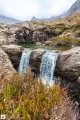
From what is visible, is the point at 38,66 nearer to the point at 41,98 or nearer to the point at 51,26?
the point at 41,98

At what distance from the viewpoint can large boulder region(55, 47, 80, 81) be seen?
573 inches

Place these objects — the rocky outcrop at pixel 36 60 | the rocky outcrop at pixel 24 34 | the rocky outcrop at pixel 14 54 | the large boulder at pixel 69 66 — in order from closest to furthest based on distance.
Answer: the large boulder at pixel 69 66, the rocky outcrop at pixel 36 60, the rocky outcrop at pixel 14 54, the rocky outcrop at pixel 24 34

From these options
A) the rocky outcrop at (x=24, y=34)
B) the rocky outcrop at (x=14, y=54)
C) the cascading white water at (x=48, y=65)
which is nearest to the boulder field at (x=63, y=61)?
the rocky outcrop at (x=14, y=54)

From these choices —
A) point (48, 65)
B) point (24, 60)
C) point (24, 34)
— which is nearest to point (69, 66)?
point (48, 65)

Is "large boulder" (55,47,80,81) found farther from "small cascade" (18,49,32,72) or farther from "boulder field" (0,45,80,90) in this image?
"small cascade" (18,49,32,72)

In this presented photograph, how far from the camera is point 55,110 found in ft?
14.8

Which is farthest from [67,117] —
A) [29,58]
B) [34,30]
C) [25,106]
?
[34,30]

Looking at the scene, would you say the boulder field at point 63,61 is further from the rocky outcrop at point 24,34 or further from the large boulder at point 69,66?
the rocky outcrop at point 24,34

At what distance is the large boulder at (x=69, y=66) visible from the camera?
14.6 m

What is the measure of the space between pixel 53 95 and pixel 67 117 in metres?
0.82

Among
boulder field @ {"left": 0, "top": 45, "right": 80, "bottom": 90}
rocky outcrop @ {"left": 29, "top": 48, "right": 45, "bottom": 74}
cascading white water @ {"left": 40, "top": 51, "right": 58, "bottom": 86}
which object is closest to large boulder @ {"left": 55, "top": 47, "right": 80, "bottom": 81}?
boulder field @ {"left": 0, "top": 45, "right": 80, "bottom": 90}

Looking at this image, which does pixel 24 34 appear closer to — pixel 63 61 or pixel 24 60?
pixel 24 60

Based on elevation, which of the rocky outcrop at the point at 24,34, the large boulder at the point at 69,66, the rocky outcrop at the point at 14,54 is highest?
the rocky outcrop at the point at 24,34

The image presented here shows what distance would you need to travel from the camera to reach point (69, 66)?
49.3 feet
